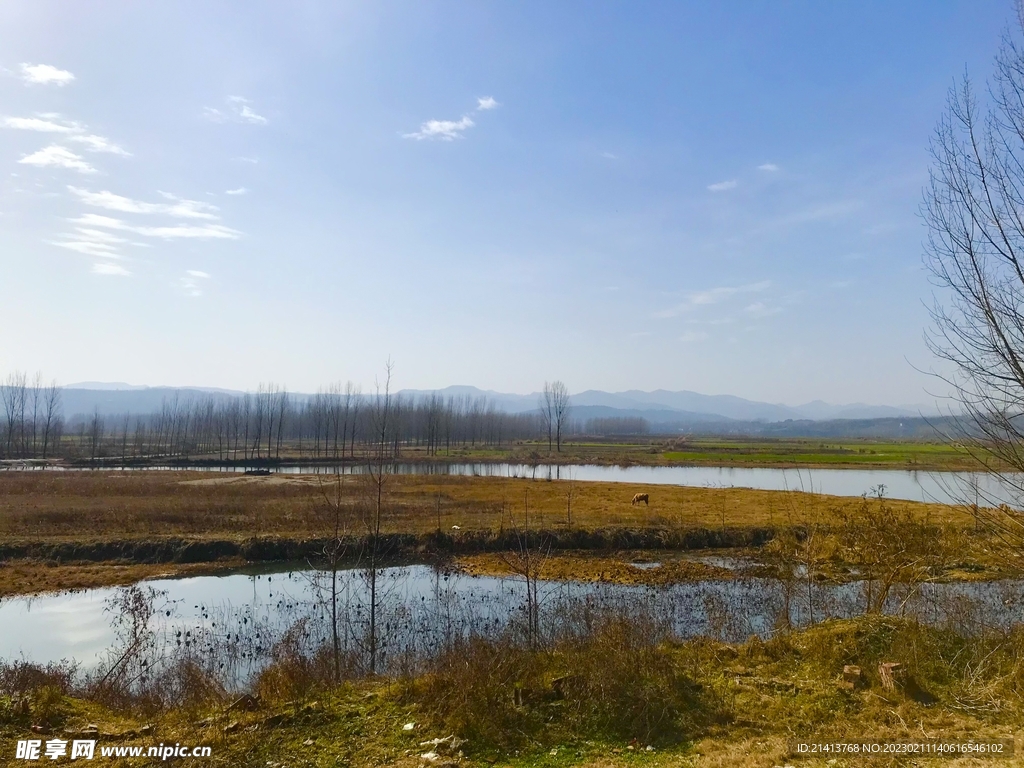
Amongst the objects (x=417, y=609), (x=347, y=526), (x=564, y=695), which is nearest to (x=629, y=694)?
(x=564, y=695)

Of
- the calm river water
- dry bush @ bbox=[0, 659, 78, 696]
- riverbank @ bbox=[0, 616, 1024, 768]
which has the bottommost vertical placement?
the calm river water

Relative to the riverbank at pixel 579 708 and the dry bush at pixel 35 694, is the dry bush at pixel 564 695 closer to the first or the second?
the riverbank at pixel 579 708

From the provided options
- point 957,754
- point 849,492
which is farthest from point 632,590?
point 849,492

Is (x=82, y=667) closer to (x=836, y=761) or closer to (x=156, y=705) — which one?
(x=156, y=705)

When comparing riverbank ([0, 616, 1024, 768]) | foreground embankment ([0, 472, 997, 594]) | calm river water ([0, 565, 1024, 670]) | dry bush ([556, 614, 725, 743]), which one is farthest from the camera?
foreground embankment ([0, 472, 997, 594])

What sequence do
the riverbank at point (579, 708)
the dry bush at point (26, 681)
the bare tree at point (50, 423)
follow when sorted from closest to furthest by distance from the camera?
1. the riverbank at point (579, 708)
2. the dry bush at point (26, 681)
3. the bare tree at point (50, 423)

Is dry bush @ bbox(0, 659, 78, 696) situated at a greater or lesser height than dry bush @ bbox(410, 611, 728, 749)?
lesser

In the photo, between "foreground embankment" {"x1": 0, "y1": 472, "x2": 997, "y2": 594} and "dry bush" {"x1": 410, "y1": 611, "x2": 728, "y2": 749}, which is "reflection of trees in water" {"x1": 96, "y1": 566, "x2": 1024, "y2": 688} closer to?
"dry bush" {"x1": 410, "y1": 611, "x2": 728, "y2": 749}

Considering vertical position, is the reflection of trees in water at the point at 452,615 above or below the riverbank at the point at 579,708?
below

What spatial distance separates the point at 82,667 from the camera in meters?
12.6

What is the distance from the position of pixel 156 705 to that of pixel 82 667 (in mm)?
6945

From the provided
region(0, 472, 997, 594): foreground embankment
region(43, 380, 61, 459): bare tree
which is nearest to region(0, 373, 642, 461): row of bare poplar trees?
region(43, 380, 61, 459): bare tree

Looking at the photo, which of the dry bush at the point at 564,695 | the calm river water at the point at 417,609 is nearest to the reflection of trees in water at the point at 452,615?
the calm river water at the point at 417,609

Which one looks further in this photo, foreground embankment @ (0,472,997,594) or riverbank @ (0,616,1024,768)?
foreground embankment @ (0,472,997,594)
